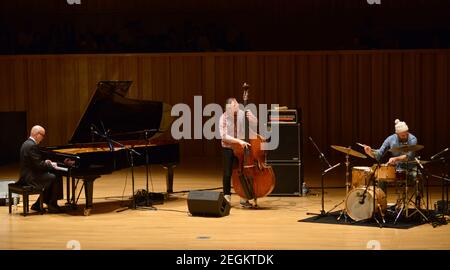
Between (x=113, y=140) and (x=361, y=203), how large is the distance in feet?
11.6

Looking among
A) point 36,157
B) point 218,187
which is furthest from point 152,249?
point 218,187

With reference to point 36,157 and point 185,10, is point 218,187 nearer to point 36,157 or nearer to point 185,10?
point 36,157

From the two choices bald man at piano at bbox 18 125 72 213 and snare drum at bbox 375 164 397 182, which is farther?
bald man at piano at bbox 18 125 72 213

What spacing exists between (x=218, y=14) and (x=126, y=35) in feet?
6.38

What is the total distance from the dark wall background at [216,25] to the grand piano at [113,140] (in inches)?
204

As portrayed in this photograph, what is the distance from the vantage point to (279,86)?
51.4 feet

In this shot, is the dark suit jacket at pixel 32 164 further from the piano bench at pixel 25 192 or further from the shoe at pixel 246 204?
the shoe at pixel 246 204

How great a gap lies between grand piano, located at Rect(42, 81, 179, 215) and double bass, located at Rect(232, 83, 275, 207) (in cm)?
129

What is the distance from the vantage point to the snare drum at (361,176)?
8.59m

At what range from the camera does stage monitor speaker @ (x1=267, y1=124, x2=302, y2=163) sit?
10.7 metres

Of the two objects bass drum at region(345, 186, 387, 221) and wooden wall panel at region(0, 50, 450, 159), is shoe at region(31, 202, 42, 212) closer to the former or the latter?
bass drum at region(345, 186, 387, 221)

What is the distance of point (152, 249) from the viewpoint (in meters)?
7.46

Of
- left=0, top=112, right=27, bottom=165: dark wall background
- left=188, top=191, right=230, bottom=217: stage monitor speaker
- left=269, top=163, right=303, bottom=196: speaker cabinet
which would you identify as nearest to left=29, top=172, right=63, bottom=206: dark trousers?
left=188, top=191, right=230, bottom=217: stage monitor speaker
